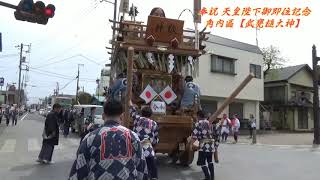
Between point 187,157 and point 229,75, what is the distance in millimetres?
26677

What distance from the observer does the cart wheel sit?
13.5m

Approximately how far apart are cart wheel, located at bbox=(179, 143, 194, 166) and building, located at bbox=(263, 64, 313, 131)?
35995mm

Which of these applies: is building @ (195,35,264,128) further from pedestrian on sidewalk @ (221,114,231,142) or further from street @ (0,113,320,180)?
street @ (0,113,320,180)

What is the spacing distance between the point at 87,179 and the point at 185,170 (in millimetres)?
9100

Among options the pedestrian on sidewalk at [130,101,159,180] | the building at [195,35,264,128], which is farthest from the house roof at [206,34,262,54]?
the pedestrian on sidewalk at [130,101,159,180]

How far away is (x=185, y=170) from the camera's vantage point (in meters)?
13.3

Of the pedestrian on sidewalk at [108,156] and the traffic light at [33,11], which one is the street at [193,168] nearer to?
the traffic light at [33,11]

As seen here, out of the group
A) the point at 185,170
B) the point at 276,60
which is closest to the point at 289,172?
the point at 185,170

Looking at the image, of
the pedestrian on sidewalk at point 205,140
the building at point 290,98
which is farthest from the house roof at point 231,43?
the pedestrian on sidewalk at point 205,140

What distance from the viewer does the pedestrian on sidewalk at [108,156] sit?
4.39 meters

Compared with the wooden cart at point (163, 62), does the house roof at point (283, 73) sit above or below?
above

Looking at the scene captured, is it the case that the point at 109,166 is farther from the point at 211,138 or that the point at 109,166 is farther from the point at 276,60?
the point at 276,60

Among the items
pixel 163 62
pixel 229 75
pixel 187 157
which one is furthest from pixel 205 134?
pixel 229 75

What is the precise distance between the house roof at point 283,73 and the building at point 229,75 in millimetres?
7849
